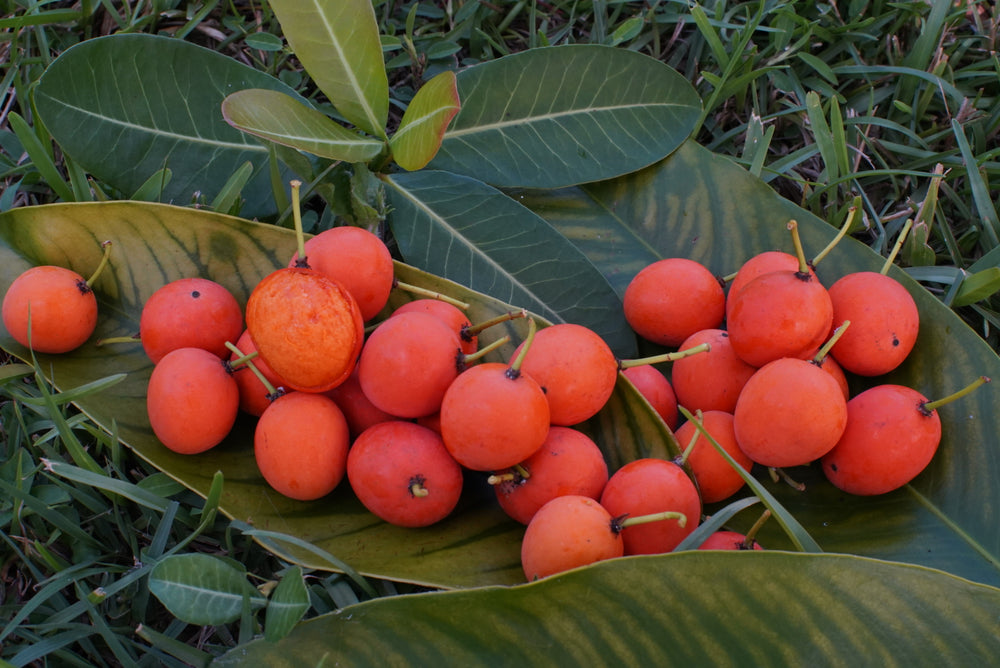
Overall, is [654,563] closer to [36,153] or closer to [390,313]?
[390,313]

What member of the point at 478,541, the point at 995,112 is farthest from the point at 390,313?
the point at 995,112

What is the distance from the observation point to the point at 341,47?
3.90 feet

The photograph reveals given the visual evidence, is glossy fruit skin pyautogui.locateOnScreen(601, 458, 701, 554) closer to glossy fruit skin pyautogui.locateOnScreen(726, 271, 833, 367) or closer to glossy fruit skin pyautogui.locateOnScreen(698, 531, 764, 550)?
glossy fruit skin pyautogui.locateOnScreen(698, 531, 764, 550)

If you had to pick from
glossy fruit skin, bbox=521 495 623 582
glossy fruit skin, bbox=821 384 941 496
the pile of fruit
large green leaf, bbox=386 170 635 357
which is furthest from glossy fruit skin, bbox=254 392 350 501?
glossy fruit skin, bbox=821 384 941 496

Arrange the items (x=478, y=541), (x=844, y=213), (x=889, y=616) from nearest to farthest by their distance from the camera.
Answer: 1. (x=889, y=616)
2. (x=478, y=541)
3. (x=844, y=213)

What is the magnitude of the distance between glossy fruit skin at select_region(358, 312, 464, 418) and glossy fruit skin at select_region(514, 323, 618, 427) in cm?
9

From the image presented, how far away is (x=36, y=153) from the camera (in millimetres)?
1346

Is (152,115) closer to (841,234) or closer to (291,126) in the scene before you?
(291,126)

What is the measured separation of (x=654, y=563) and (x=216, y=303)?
665 millimetres

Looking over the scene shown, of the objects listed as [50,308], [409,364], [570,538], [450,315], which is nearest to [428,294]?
[450,315]

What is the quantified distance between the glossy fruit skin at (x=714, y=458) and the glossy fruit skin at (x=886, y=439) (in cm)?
12

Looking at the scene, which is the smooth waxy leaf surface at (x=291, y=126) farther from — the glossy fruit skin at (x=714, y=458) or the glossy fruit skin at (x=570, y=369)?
the glossy fruit skin at (x=714, y=458)

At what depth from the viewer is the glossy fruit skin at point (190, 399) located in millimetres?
1032

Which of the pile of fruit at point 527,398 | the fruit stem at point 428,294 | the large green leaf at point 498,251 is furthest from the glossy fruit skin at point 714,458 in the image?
the fruit stem at point 428,294
